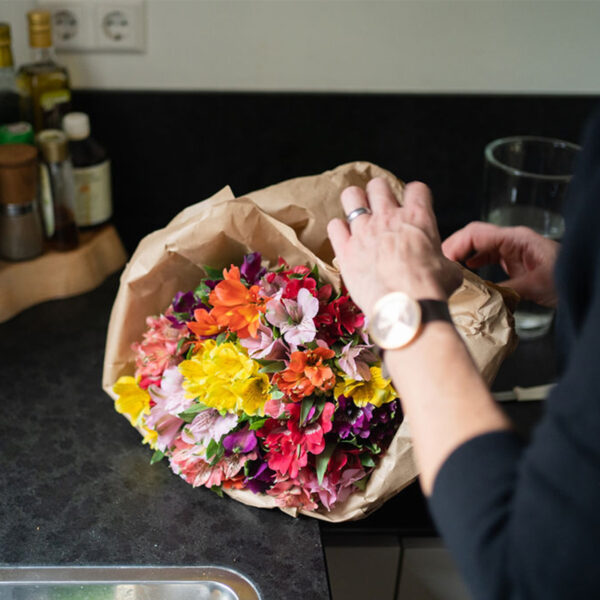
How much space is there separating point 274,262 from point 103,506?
1.06 ft

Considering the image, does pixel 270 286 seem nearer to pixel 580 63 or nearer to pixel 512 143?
pixel 512 143

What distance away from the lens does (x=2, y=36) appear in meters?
1.12

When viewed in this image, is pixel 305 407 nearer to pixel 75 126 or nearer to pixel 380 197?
pixel 380 197

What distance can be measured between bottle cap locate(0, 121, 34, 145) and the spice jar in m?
0.03

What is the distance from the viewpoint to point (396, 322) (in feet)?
1.86

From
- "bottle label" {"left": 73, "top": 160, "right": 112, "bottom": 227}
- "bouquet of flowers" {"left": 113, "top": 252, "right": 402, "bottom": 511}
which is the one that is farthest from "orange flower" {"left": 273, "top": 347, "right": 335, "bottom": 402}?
"bottle label" {"left": 73, "top": 160, "right": 112, "bottom": 227}

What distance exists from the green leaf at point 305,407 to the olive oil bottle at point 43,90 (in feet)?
2.22

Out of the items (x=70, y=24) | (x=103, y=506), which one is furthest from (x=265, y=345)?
(x=70, y=24)

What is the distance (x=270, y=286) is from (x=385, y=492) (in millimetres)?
239

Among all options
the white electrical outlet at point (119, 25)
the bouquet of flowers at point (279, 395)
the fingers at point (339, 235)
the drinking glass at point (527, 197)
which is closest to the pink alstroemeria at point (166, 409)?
the bouquet of flowers at point (279, 395)

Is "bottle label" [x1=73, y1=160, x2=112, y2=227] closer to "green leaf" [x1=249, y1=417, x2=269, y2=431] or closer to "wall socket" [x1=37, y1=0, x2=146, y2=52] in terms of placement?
"wall socket" [x1=37, y1=0, x2=146, y2=52]

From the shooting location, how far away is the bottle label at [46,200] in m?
1.17

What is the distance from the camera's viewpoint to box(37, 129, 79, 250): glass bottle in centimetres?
115

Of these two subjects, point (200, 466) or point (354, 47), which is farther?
point (354, 47)
